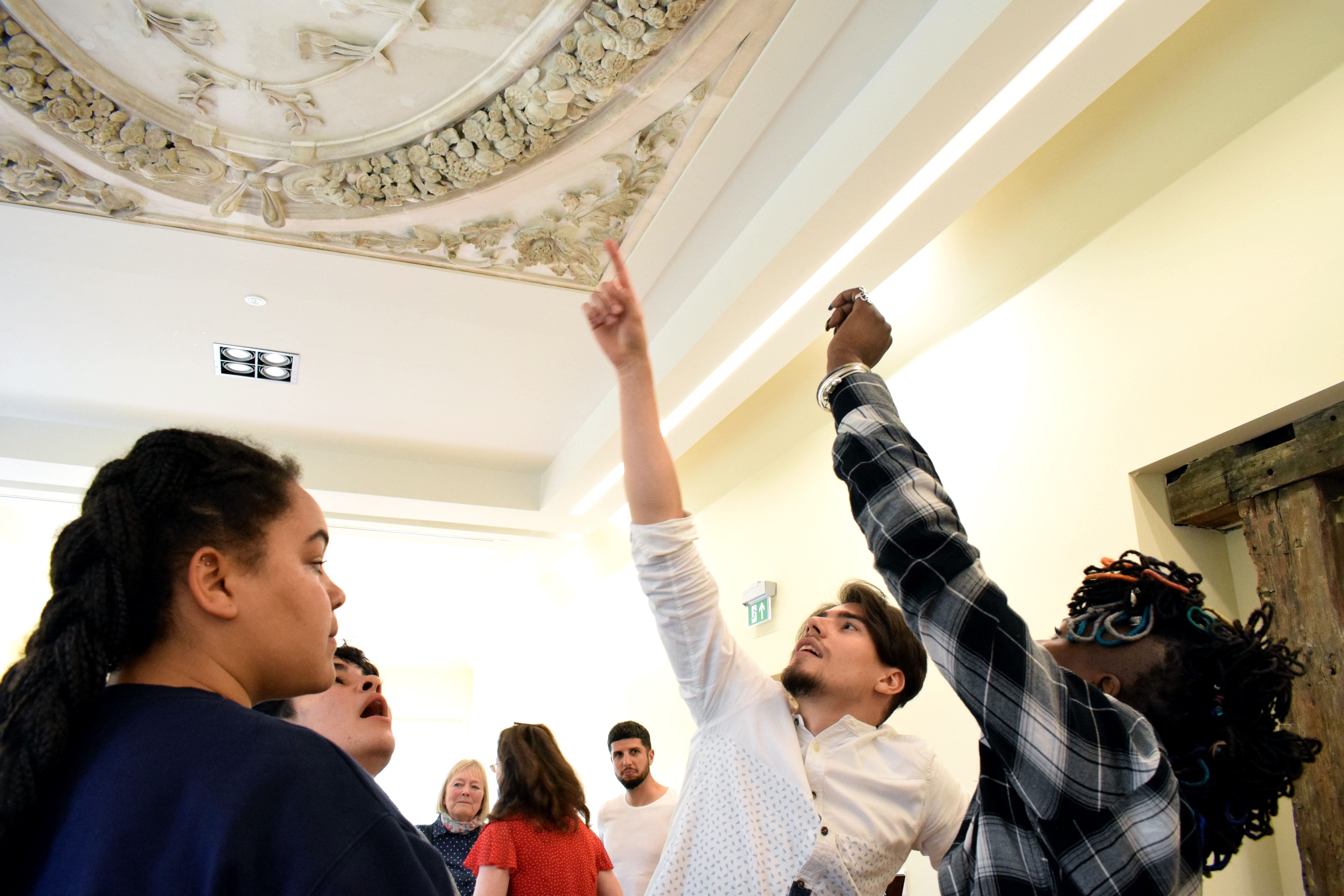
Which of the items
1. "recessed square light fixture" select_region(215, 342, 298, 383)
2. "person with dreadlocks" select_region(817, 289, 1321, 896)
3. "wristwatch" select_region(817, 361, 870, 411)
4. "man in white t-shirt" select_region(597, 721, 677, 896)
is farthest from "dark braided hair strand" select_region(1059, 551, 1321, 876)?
"recessed square light fixture" select_region(215, 342, 298, 383)

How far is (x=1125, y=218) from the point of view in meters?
3.00

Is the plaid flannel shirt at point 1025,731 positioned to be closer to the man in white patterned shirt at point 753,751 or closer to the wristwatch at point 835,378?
the wristwatch at point 835,378

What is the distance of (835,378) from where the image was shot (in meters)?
1.15

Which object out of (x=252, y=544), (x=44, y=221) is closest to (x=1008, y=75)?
(x=252, y=544)

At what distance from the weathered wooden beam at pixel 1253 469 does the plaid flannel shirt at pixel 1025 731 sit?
1.79 meters

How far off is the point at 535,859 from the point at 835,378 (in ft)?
6.82

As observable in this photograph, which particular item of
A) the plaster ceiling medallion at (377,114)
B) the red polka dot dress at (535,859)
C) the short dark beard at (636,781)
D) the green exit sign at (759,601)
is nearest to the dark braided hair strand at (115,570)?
the red polka dot dress at (535,859)

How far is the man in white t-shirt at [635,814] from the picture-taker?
377cm

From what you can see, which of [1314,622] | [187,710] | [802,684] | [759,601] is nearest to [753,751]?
[802,684]

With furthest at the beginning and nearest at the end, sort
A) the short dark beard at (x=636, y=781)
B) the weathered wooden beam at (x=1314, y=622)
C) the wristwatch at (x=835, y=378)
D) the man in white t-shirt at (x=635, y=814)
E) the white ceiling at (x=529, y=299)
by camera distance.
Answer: the short dark beard at (x=636, y=781) < the man in white t-shirt at (x=635, y=814) < the white ceiling at (x=529, y=299) < the weathered wooden beam at (x=1314, y=622) < the wristwatch at (x=835, y=378)

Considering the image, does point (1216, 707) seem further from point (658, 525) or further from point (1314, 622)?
point (1314, 622)

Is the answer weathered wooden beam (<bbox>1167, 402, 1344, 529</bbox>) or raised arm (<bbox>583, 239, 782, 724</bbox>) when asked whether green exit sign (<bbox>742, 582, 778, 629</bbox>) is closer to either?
weathered wooden beam (<bbox>1167, 402, 1344, 529</bbox>)

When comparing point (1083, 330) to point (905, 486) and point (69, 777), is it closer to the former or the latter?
point (905, 486)

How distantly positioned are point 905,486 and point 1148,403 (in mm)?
2156
